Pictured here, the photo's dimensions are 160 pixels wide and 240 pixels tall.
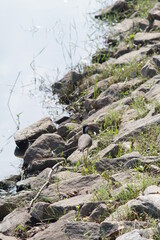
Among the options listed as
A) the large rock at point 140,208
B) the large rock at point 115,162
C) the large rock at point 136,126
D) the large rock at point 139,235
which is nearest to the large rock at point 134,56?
the large rock at point 136,126

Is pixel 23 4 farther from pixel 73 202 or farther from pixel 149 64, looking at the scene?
pixel 73 202

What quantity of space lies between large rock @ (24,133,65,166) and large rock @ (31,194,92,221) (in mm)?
1426

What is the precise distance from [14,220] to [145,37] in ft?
12.5

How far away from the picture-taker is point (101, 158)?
4852 millimetres

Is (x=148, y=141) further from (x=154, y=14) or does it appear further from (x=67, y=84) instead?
(x=154, y=14)

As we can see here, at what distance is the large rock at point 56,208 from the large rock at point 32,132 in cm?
195

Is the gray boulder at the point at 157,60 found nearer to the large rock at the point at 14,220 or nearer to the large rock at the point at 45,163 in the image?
the large rock at the point at 45,163

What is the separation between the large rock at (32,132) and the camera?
20.7 ft

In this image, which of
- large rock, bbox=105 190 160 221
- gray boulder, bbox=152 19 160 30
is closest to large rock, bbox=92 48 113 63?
gray boulder, bbox=152 19 160 30

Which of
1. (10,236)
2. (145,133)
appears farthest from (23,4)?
(10,236)

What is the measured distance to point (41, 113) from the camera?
7148 millimetres

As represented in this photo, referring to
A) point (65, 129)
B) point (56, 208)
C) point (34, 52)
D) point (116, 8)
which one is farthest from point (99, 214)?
point (116, 8)

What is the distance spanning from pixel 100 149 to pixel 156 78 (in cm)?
112

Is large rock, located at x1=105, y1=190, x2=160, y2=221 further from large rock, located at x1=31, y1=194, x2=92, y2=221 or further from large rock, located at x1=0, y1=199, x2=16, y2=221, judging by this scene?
large rock, located at x1=0, y1=199, x2=16, y2=221
